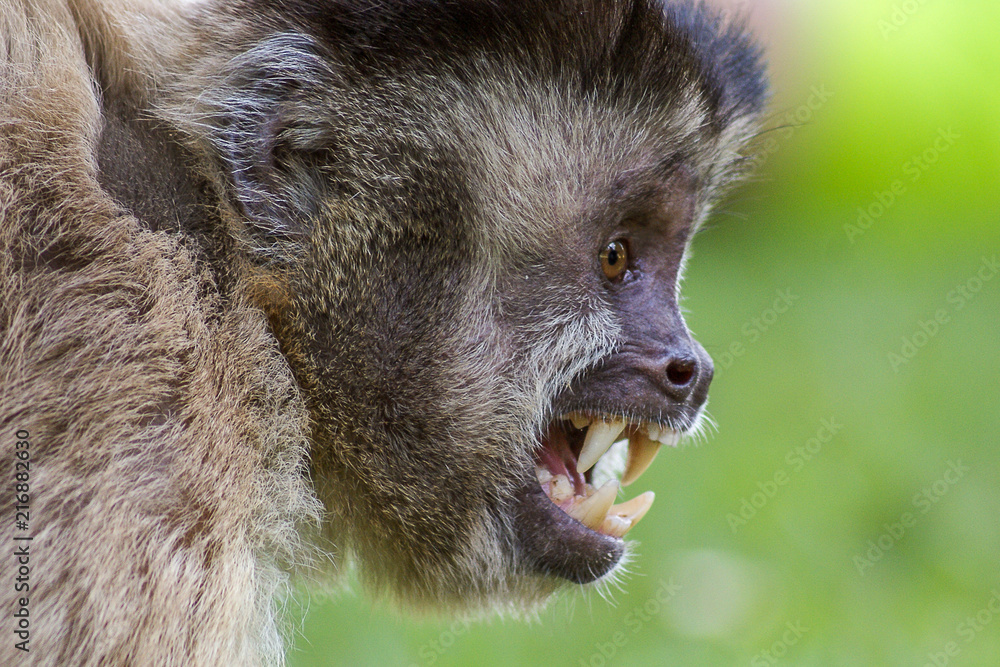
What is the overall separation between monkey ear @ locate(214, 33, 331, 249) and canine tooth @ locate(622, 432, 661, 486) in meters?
1.48

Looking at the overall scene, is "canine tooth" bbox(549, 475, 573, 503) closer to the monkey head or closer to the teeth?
the monkey head

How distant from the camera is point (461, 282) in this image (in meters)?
3.11

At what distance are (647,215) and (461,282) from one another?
790 mm

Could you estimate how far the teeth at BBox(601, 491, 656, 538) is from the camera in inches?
139

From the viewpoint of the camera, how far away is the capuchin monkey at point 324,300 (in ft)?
8.30

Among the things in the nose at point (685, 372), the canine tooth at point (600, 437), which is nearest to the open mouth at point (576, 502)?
the canine tooth at point (600, 437)

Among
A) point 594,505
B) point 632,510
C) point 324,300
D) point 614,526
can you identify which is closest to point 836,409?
point 632,510

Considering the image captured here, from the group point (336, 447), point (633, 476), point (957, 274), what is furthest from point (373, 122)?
point (957, 274)

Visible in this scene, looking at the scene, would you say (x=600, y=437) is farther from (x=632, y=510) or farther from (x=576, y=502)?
(x=632, y=510)

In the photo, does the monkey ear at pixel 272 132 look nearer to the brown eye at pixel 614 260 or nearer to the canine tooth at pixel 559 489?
the brown eye at pixel 614 260

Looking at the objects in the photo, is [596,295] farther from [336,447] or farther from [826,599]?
[826,599]

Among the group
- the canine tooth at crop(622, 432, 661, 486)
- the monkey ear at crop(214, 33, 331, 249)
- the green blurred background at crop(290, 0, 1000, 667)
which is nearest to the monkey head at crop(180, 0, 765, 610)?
the monkey ear at crop(214, 33, 331, 249)

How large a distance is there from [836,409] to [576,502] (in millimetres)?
4604

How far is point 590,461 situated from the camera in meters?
3.50
